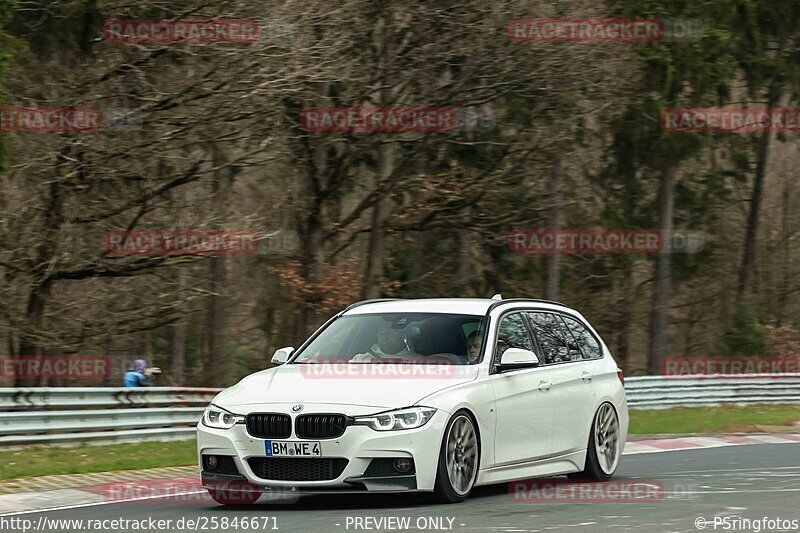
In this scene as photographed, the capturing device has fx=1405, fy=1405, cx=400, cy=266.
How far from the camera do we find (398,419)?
1016cm

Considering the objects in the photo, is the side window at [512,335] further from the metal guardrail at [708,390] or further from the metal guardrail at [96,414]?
the metal guardrail at [708,390]

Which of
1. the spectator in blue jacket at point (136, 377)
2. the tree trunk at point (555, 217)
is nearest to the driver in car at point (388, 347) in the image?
the spectator in blue jacket at point (136, 377)

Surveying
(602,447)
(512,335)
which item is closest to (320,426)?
(512,335)

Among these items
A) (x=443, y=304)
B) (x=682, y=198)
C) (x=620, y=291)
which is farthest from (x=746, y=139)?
(x=443, y=304)

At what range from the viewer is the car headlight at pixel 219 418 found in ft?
34.2

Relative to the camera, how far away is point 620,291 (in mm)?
44094

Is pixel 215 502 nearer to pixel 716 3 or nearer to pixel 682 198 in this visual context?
pixel 716 3

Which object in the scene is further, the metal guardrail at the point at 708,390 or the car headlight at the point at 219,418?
the metal guardrail at the point at 708,390

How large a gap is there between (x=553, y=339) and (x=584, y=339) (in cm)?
82

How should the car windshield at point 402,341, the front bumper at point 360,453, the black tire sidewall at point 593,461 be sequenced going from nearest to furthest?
the front bumper at point 360,453 → the car windshield at point 402,341 → the black tire sidewall at point 593,461

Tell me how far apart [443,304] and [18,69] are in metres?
14.4

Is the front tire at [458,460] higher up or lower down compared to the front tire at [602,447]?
higher up

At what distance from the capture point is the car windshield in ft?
37.6

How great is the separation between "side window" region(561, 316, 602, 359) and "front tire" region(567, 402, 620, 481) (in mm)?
546
